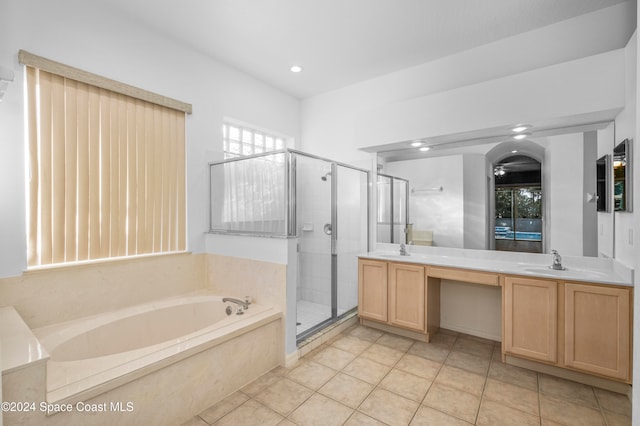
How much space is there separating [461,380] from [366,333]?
1.04m

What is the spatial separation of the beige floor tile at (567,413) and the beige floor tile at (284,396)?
5.08ft

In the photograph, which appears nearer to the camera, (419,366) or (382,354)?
(419,366)

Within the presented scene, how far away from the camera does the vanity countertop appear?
7.04ft

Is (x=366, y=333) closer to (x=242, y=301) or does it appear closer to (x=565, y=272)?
(x=242, y=301)

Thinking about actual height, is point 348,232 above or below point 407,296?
above

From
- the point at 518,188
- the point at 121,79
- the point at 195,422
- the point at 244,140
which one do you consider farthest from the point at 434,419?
the point at 121,79

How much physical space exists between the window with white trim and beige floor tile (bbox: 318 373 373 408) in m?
2.50

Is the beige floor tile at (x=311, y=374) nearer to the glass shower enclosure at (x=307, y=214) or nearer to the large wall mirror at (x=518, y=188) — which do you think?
the glass shower enclosure at (x=307, y=214)

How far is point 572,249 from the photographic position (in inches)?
98.3

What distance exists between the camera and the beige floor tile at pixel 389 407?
1.85 metres

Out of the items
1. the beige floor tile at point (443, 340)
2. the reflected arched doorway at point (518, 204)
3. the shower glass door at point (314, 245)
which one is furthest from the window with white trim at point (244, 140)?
the beige floor tile at point (443, 340)

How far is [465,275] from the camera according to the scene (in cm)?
259

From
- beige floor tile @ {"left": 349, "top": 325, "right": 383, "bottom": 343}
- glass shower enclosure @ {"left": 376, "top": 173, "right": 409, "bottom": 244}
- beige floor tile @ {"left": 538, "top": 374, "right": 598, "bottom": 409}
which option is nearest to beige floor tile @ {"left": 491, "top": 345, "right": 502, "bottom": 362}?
beige floor tile @ {"left": 538, "top": 374, "right": 598, "bottom": 409}

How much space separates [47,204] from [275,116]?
8.34 ft
